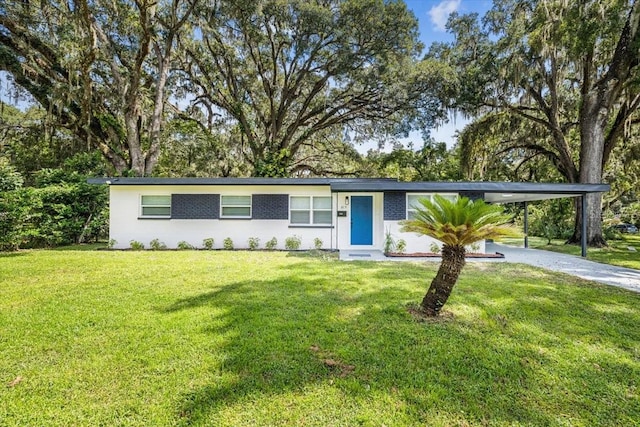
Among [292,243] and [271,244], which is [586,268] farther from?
[271,244]

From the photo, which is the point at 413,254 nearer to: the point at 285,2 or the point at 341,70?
the point at 341,70

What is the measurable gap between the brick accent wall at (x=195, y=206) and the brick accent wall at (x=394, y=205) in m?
6.19

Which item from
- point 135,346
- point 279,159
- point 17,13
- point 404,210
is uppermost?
point 17,13

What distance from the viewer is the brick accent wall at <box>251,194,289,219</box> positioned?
455 inches

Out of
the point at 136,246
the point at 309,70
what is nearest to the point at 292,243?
the point at 136,246

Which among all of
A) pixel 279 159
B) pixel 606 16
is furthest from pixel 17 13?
pixel 606 16

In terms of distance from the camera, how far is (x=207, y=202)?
11.7 m

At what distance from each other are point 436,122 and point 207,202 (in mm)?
12587

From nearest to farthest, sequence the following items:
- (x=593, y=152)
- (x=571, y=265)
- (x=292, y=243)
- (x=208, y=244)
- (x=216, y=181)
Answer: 1. (x=571, y=265)
2. (x=216, y=181)
3. (x=292, y=243)
4. (x=208, y=244)
5. (x=593, y=152)

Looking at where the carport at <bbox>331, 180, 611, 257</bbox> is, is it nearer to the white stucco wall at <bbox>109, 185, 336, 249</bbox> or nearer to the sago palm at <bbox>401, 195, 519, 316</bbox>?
the white stucco wall at <bbox>109, 185, 336, 249</bbox>

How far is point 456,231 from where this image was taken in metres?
4.37

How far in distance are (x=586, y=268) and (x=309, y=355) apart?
903 centimetres

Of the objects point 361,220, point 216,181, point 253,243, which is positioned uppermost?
point 216,181

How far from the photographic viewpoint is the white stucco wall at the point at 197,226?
37.9 feet
